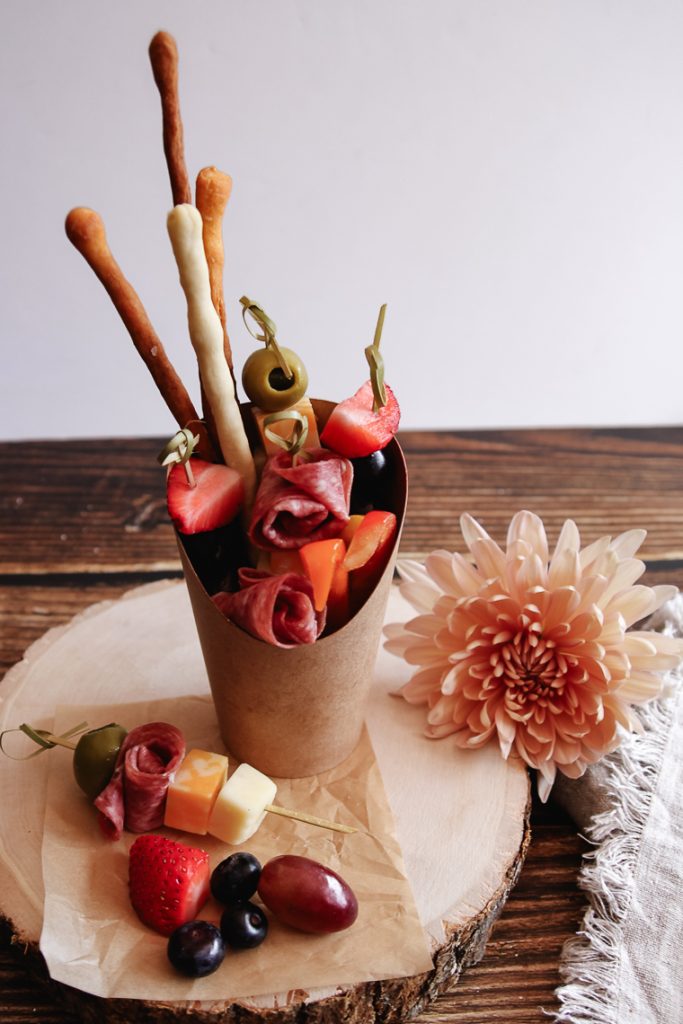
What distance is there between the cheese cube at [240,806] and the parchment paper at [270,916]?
0.9 inches

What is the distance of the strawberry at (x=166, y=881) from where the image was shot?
0.79 m

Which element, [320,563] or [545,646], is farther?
[545,646]

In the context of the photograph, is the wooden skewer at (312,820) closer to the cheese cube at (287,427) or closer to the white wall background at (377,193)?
the cheese cube at (287,427)

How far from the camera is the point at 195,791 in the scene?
848 mm

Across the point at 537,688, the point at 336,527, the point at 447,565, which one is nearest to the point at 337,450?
the point at 336,527

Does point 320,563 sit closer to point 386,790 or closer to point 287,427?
point 287,427

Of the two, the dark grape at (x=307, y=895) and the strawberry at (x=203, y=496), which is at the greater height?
the strawberry at (x=203, y=496)

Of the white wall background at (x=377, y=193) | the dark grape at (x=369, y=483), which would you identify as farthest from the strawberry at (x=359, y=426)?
the white wall background at (x=377, y=193)

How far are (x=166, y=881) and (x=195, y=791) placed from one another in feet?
0.27

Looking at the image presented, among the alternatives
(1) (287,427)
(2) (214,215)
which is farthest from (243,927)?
(2) (214,215)

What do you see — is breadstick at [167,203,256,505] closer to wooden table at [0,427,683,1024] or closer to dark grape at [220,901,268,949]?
dark grape at [220,901,268,949]

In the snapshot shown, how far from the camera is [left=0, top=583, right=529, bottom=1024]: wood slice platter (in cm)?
77

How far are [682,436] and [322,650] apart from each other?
45.9 inches

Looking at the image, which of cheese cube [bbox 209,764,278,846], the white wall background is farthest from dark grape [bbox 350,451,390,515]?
the white wall background
